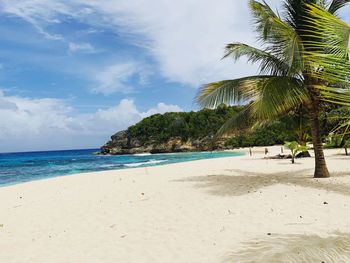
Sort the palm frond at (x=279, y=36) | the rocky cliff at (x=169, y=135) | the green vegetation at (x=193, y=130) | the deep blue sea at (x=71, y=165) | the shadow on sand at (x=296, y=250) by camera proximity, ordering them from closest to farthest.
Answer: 1. the shadow on sand at (x=296, y=250)
2. the palm frond at (x=279, y=36)
3. the deep blue sea at (x=71, y=165)
4. the green vegetation at (x=193, y=130)
5. the rocky cliff at (x=169, y=135)

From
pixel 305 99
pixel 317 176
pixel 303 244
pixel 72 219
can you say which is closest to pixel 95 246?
pixel 72 219

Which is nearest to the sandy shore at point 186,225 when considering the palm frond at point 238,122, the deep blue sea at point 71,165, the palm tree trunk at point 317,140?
the palm tree trunk at point 317,140

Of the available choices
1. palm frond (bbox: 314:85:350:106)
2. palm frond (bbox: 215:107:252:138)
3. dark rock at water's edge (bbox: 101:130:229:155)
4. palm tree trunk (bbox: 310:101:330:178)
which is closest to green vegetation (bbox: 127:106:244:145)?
dark rock at water's edge (bbox: 101:130:229:155)

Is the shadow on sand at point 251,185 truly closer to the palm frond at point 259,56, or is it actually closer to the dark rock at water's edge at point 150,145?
the palm frond at point 259,56

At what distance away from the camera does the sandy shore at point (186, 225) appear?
15.7ft

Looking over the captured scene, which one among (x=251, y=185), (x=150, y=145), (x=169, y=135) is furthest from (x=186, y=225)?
(x=150, y=145)

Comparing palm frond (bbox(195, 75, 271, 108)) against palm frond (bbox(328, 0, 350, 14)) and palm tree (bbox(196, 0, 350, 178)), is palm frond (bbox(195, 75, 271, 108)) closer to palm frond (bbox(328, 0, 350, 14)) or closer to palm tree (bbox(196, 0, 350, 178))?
palm tree (bbox(196, 0, 350, 178))

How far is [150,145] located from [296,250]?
269 ft

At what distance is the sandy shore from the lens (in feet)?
15.7

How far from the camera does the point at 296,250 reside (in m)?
4.53

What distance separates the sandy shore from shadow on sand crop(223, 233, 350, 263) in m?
0.01

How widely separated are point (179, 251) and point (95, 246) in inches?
56.2

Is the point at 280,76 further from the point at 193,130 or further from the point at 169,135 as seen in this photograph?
the point at 169,135

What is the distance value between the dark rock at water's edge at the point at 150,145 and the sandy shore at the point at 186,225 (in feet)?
208
